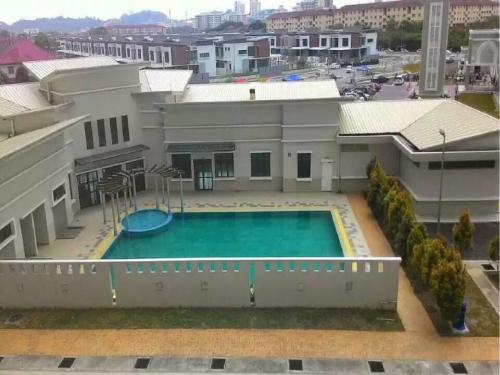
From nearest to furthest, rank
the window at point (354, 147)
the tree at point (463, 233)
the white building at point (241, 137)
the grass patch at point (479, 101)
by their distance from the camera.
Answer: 1. the tree at point (463, 233)
2. the white building at point (241, 137)
3. the window at point (354, 147)
4. the grass patch at point (479, 101)

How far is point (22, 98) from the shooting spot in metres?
25.4

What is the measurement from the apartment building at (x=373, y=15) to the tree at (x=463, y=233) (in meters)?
122

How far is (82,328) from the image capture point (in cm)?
1620

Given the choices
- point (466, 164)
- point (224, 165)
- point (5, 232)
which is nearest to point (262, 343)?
point (5, 232)

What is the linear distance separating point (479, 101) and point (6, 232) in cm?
4844

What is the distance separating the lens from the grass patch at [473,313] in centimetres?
1534

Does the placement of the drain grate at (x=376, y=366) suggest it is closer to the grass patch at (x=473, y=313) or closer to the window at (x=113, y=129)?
the grass patch at (x=473, y=313)

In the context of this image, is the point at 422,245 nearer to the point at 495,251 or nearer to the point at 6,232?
the point at 495,251

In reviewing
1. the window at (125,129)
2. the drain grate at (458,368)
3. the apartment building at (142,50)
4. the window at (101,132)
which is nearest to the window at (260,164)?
the window at (125,129)

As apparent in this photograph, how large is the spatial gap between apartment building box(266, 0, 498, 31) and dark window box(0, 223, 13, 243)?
130m

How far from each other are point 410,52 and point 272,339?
400 feet

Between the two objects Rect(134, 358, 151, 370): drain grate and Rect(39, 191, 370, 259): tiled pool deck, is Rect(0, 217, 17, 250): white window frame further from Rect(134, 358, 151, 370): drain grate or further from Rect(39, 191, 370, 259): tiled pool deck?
Rect(134, 358, 151, 370): drain grate

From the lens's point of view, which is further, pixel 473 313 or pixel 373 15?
pixel 373 15

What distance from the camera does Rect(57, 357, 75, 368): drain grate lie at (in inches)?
566
